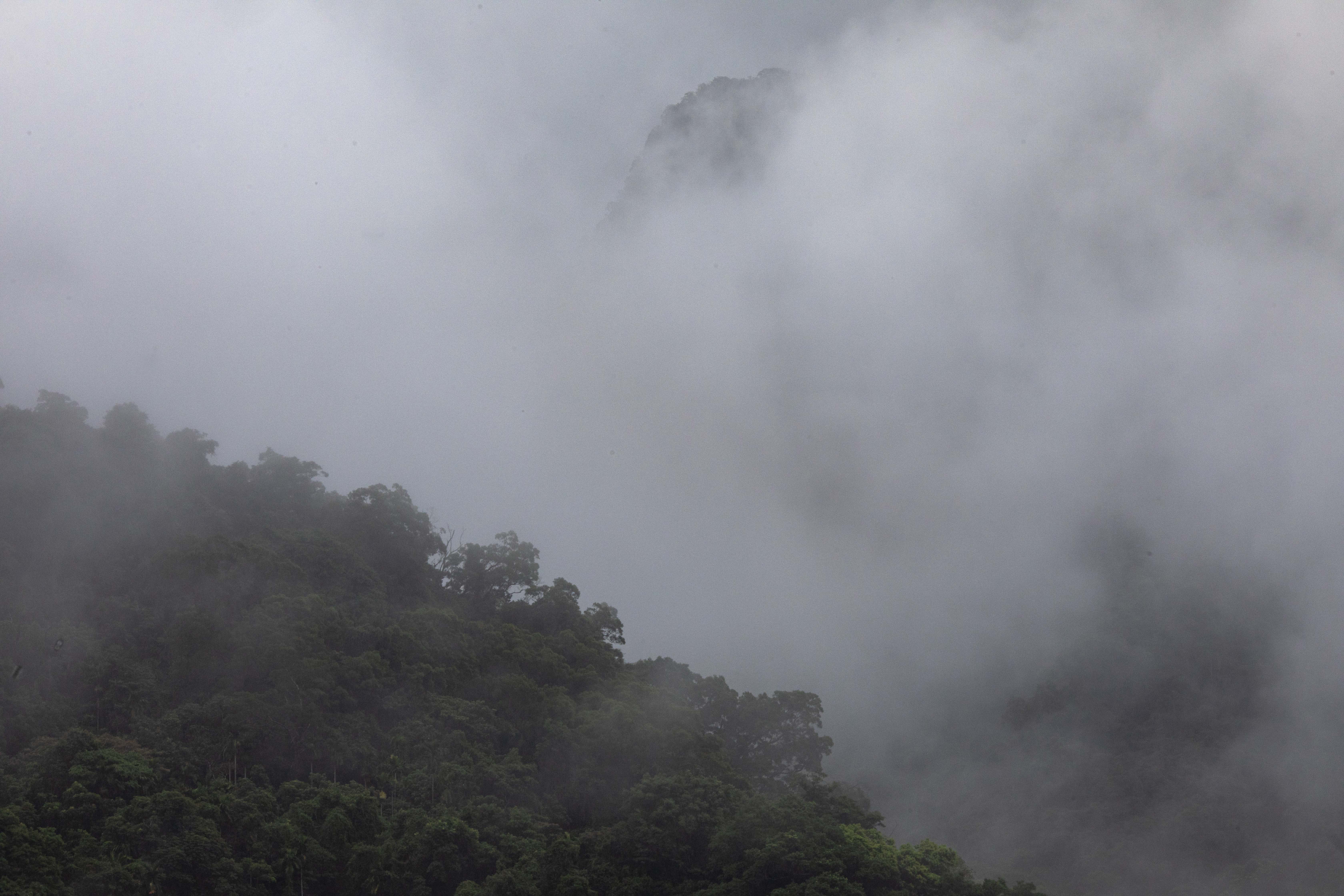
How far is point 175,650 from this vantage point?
30.6 metres

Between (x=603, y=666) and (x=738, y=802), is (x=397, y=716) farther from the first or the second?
(x=738, y=802)

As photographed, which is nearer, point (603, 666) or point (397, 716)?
point (397, 716)

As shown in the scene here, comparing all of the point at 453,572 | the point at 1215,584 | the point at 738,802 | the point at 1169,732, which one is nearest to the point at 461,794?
the point at 738,802

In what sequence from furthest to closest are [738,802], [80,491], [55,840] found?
[80,491]
[738,802]
[55,840]

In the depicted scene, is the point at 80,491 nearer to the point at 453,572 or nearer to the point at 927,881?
the point at 453,572

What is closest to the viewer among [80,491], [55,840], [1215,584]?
[55,840]

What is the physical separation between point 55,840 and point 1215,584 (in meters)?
54.8

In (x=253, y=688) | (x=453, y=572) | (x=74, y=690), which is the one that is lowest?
(x=74, y=690)

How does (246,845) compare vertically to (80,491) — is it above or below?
below

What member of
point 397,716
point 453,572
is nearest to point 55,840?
point 397,716

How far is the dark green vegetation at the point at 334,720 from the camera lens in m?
23.9

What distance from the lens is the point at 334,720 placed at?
2992cm

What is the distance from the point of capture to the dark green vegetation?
2389 centimetres

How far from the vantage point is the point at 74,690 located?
94.6 ft
